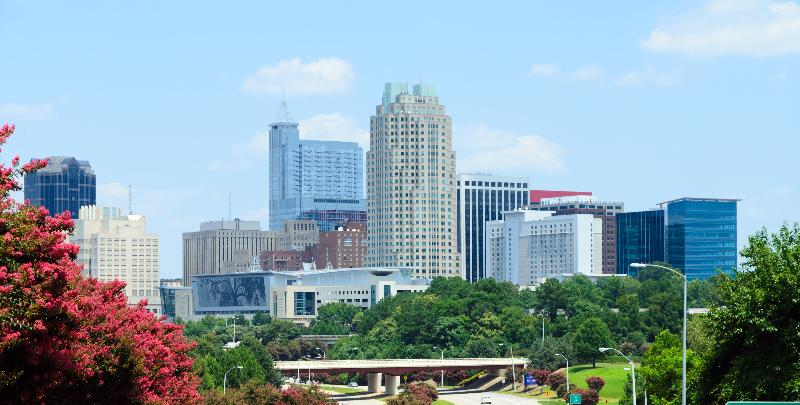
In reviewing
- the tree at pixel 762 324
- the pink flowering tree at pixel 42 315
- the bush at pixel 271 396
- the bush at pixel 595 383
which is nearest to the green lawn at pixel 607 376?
the bush at pixel 595 383

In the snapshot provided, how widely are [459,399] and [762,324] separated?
118 m

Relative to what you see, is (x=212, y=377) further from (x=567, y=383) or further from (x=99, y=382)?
(x=99, y=382)

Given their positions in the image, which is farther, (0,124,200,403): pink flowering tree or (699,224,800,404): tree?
(699,224,800,404): tree

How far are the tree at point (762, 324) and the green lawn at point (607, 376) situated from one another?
291 ft

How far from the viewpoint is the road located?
173413mm

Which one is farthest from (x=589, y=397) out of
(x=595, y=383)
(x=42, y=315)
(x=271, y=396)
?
(x=42, y=315)

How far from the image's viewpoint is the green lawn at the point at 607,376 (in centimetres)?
16425

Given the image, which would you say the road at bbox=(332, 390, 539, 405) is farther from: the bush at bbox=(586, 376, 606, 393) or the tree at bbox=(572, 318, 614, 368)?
the tree at bbox=(572, 318, 614, 368)

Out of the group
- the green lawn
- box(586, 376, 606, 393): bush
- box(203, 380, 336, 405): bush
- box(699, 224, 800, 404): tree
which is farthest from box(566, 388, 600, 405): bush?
box(699, 224, 800, 404): tree

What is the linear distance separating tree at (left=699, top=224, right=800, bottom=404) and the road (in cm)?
10052

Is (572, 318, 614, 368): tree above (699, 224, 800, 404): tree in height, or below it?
below

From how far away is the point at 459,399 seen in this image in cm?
18275

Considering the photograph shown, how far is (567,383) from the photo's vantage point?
172 metres

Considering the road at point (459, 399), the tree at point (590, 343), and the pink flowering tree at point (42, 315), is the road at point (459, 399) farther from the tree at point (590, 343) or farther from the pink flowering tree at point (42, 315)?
the pink flowering tree at point (42, 315)
